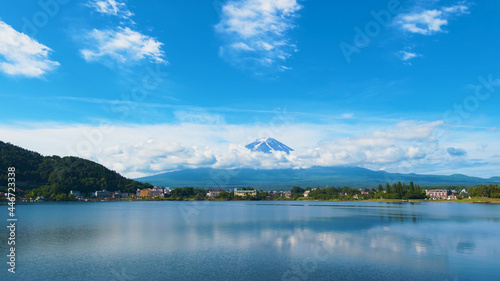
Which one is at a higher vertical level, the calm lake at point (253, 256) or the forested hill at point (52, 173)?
the forested hill at point (52, 173)

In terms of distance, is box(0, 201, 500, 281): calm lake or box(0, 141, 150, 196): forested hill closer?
box(0, 201, 500, 281): calm lake

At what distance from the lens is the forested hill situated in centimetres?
11919

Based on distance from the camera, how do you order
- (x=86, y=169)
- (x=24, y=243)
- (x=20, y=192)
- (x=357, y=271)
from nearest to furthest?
(x=357, y=271), (x=24, y=243), (x=20, y=192), (x=86, y=169)

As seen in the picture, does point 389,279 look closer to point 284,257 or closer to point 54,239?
point 284,257

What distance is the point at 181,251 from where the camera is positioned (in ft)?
69.8

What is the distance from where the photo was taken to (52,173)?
12775 cm

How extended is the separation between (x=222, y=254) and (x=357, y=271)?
8002 millimetres

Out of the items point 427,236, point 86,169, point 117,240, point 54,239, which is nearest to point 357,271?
point 427,236

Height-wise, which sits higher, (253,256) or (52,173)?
(52,173)

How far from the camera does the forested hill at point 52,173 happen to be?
4692 inches

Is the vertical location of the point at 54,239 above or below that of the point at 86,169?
below

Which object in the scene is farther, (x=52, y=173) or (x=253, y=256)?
(x=52, y=173)

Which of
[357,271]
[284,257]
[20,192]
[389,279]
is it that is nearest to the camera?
[389,279]

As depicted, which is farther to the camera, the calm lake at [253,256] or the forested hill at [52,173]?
the forested hill at [52,173]
